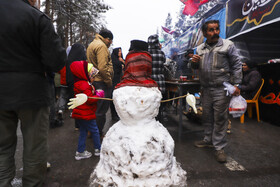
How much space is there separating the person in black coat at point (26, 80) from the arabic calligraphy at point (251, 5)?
5.06 meters

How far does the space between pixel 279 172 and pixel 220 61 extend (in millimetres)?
1742

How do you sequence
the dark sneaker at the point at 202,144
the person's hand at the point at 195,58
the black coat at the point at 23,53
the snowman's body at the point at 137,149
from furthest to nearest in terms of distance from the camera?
the dark sneaker at the point at 202,144 → the person's hand at the point at 195,58 → the black coat at the point at 23,53 → the snowman's body at the point at 137,149

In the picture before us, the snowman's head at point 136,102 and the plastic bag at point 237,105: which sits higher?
the snowman's head at point 136,102

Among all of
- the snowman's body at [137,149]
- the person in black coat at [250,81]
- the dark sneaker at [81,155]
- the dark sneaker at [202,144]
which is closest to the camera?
the snowman's body at [137,149]

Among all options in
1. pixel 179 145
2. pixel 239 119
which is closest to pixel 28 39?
pixel 179 145

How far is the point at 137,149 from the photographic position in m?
1.18

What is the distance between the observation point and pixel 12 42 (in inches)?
52.5

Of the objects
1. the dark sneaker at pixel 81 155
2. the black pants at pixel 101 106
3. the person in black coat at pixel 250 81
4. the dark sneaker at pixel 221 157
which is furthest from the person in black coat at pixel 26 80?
the person in black coat at pixel 250 81

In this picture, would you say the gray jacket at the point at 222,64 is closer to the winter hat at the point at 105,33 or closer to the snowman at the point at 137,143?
the snowman at the point at 137,143

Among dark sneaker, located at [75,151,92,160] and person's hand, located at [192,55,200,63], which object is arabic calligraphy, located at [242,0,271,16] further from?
dark sneaker, located at [75,151,92,160]

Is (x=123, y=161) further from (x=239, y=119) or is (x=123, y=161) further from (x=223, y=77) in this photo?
(x=239, y=119)

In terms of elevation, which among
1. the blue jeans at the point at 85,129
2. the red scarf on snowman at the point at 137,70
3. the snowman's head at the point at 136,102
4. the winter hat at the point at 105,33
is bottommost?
the blue jeans at the point at 85,129

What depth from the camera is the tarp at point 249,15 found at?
3840mm

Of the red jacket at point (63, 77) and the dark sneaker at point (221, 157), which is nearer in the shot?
the dark sneaker at point (221, 157)
